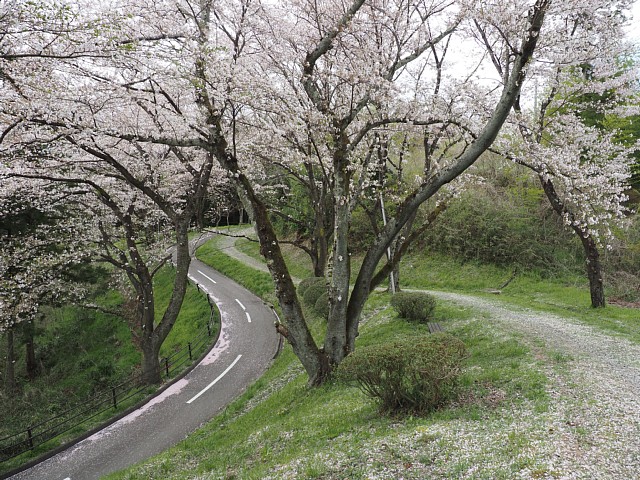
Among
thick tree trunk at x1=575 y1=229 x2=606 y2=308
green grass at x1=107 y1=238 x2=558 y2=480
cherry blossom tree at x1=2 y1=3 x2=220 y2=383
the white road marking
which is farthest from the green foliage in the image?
cherry blossom tree at x1=2 y1=3 x2=220 y2=383

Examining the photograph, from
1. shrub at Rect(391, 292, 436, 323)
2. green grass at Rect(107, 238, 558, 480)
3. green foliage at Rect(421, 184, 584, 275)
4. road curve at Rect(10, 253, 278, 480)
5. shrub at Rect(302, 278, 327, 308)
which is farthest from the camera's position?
green foliage at Rect(421, 184, 584, 275)

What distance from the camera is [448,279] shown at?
24.0 metres

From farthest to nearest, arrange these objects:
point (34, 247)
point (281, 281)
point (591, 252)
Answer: point (34, 247), point (591, 252), point (281, 281)

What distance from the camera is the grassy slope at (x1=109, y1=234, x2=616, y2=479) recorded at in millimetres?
4934

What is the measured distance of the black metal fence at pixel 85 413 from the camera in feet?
36.9

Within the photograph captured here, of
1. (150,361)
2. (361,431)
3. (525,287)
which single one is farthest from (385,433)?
(525,287)

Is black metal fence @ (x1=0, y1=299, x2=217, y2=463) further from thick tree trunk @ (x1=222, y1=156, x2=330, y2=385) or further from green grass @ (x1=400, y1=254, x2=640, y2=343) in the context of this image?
green grass @ (x1=400, y1=254, x2=640, y2=343)

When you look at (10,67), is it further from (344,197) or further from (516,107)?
(516,107)

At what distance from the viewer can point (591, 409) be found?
584 cm

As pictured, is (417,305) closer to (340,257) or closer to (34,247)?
(340,257)

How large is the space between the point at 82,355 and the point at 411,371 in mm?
23638

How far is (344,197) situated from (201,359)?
11.5m

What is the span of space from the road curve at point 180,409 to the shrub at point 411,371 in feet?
22.3

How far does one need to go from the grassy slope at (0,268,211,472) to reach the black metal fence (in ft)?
1.09
